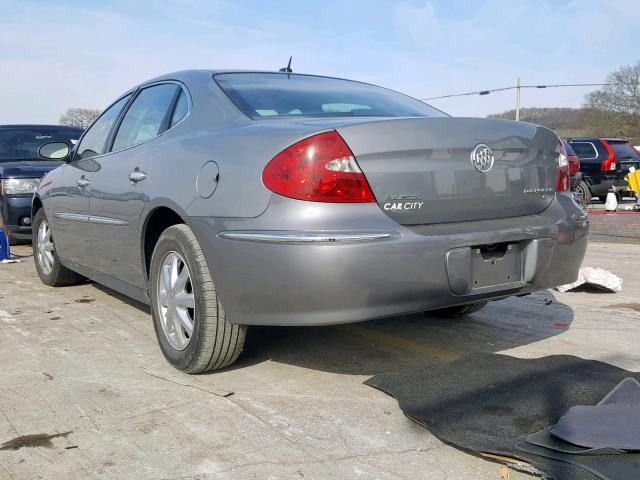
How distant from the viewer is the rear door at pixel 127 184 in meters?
3.58

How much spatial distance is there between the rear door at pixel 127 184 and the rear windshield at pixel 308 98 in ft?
1.45

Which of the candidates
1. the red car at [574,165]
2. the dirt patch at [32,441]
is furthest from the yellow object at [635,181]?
the dirt patch at [32,441]

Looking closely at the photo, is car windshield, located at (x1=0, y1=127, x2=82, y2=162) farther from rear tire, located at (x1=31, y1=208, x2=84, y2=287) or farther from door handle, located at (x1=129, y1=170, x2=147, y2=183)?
door handle, located at (x1=129, y1=170, x2=147, y2=183)

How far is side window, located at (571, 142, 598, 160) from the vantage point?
1548 centimetres

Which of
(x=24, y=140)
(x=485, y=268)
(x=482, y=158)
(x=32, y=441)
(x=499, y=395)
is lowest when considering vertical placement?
(x=32, y=441)

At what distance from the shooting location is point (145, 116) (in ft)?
13.0

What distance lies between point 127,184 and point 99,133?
1173 millimetres

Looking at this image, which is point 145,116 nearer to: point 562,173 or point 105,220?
point 105,220

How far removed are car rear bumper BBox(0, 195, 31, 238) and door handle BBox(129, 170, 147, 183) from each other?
429 cm

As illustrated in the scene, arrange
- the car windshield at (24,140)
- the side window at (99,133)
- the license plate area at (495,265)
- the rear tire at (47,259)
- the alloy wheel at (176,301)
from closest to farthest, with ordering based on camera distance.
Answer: the license plate area at (495,265) → the alloy wheel at (176,301) → the side window at (99,133) → the rear tire at (47,259) → the car windshield at (24,140)

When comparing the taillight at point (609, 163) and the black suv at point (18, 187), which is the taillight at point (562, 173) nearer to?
the black suv at point (18, 187)

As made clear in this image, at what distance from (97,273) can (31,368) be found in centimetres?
107

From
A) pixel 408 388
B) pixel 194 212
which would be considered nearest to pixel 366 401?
pixel 408 388

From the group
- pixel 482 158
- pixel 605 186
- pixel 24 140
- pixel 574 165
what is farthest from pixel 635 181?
pixel 482 158
